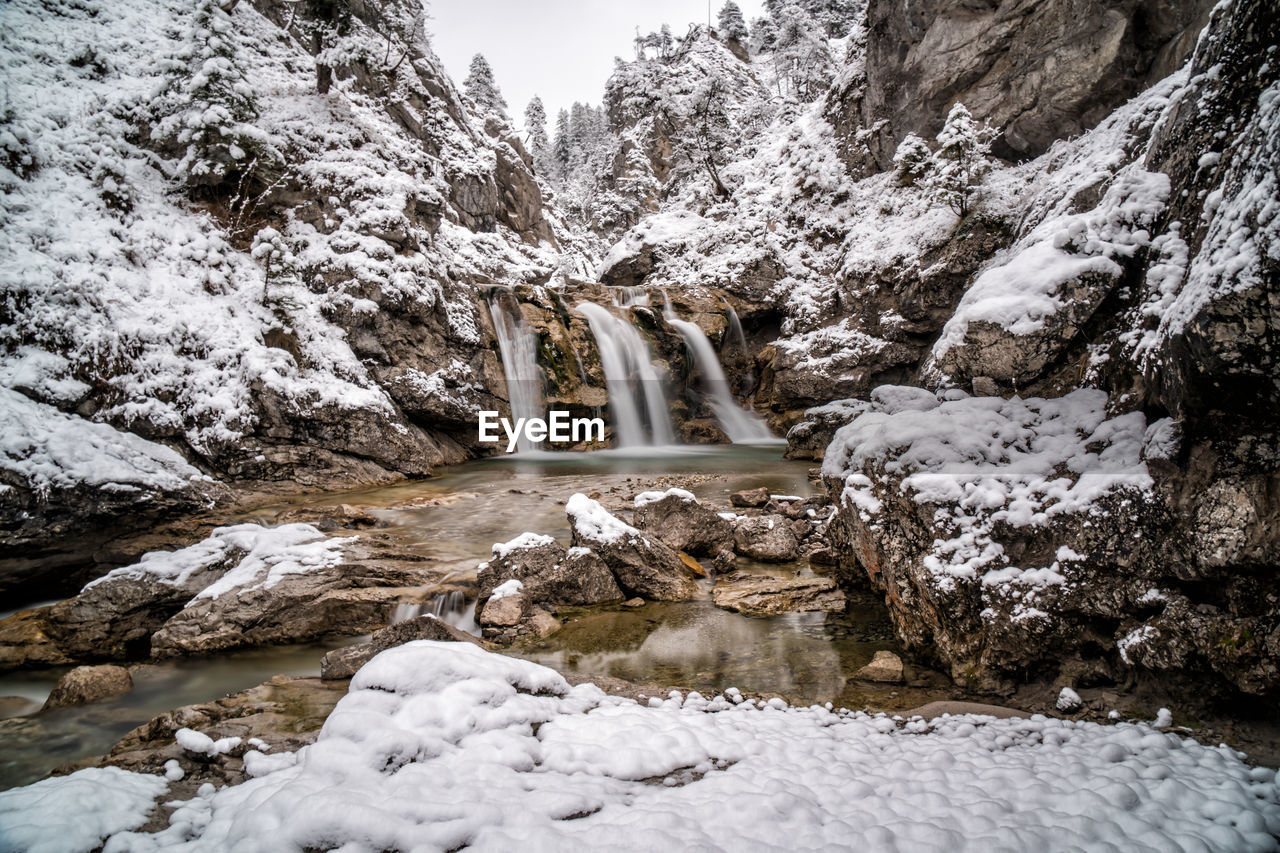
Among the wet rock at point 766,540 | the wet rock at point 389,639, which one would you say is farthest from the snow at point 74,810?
the wet rock at point 766,540

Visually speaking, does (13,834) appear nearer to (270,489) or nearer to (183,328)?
(270,489)

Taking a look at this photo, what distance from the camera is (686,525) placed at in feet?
25.4

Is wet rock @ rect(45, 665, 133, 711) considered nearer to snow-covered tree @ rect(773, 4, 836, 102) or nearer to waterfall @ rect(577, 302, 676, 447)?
waterfall @ rect(577, 302, 676, 447)

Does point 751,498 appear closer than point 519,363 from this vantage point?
Yes

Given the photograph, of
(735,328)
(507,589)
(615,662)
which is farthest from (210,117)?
(735,328)

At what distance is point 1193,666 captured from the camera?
3.16 m

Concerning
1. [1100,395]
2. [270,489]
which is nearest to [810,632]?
[1100,395]

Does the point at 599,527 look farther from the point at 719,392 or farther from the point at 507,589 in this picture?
the point at 719,392

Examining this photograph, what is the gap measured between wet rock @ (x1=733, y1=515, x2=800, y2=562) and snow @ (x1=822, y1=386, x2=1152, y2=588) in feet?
6.95

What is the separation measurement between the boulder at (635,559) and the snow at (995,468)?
243cm

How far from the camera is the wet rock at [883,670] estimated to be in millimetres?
4352

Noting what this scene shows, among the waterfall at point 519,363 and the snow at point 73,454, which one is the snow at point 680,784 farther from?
the waterfall at point 519,363

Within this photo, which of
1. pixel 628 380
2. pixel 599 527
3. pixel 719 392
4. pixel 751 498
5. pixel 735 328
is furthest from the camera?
pixel 735 328

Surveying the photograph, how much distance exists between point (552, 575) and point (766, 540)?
3161 millimetres
